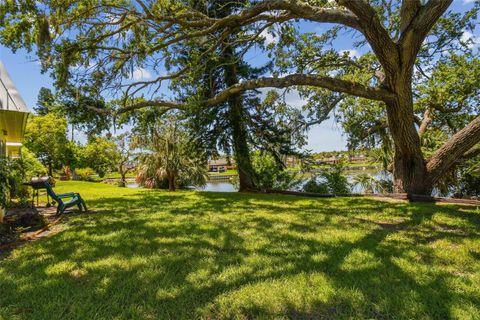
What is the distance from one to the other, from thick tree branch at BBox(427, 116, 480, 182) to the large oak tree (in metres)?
0.02

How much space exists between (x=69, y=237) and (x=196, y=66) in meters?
5.63

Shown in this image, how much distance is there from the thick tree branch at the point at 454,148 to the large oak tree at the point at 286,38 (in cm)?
2

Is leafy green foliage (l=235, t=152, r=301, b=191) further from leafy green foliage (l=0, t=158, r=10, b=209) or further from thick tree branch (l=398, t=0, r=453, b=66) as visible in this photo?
leafy green foliage (l=0, t=158, r=10, b=209)

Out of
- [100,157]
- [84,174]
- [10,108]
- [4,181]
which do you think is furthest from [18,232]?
[100,157]

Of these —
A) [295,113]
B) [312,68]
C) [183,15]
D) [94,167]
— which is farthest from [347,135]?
[94,167]

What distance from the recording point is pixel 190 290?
93.1 inches

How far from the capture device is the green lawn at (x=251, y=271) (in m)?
2.08

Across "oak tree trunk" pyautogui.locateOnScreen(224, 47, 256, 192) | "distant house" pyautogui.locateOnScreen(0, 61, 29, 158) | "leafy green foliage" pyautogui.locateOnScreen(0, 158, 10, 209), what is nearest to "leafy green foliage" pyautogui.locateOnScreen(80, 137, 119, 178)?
"oak tree trunk" pyautogui.locateOnScreen(224, 47, 256, 192)

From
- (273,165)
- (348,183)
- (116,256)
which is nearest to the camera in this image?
(116,256)

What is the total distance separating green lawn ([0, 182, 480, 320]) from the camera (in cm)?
208

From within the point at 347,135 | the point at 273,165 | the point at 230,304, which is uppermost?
the point at 347,135

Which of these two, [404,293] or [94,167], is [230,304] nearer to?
[404,293]

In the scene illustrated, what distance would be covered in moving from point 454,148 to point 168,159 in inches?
473

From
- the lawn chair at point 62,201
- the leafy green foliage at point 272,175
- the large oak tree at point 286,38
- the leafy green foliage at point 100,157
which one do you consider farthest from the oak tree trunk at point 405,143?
the leafy green foliage at point 100,157
